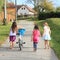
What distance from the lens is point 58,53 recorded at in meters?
13.7

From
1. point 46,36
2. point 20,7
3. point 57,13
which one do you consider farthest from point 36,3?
point 46,36

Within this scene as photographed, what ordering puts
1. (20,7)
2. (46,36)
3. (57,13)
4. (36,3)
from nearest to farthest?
(46,36) < (57,13) < (36,3) < (20,7)

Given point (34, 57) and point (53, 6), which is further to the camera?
point (53, 6)

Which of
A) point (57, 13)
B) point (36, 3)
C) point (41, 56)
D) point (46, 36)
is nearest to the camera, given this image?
point (41, 56)

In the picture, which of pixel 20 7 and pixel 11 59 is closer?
pixel 11 59

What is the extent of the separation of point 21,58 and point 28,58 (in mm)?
282

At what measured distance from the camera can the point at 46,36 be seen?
52.3ft

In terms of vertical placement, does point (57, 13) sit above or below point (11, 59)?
above

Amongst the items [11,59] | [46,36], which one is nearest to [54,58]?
[11,59]

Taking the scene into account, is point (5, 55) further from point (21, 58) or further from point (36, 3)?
point (36, 3)

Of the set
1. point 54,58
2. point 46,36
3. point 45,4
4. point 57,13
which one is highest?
point 45,4

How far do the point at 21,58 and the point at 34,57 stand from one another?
0.62 metres

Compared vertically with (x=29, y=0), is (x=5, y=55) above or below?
below

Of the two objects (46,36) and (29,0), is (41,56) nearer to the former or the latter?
(46,36)
